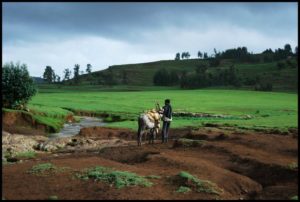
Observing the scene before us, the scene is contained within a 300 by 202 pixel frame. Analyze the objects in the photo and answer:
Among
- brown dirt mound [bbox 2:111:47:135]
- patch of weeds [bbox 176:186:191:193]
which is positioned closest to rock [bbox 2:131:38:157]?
brown dirt mound [bbox 2:111:47:135]

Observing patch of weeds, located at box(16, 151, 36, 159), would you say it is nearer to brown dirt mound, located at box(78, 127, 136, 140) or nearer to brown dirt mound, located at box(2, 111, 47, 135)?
brown dirt mound, located at box(78, 127, 136, 140)

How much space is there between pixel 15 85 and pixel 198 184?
117 ft

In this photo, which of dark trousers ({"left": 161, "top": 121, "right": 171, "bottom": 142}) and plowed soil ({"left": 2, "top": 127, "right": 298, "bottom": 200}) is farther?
dark trousers ({"left": 161, "top": 121, "right": 171, "bottom": 142})

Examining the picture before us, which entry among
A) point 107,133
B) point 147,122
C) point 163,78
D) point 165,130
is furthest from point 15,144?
point 163,78

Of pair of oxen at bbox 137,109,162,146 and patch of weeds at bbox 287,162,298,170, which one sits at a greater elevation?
pair of oxen at bbox 137,109,162,146

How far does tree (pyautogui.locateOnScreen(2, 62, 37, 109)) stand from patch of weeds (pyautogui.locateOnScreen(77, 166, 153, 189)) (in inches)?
1254

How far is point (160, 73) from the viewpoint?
19750 centimetres

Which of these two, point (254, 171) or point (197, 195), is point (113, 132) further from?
point (197, 195)

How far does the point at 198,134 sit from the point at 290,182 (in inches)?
671

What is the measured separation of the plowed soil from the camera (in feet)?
57.7

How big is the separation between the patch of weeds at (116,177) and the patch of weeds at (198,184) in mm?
1354

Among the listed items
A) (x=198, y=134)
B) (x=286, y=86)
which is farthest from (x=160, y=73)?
(x=198, y=134)

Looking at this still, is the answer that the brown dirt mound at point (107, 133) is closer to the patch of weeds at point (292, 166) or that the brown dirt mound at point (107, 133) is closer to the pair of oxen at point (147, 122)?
the pair of oxen at point (147, 122)

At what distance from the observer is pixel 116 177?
62.5ft
